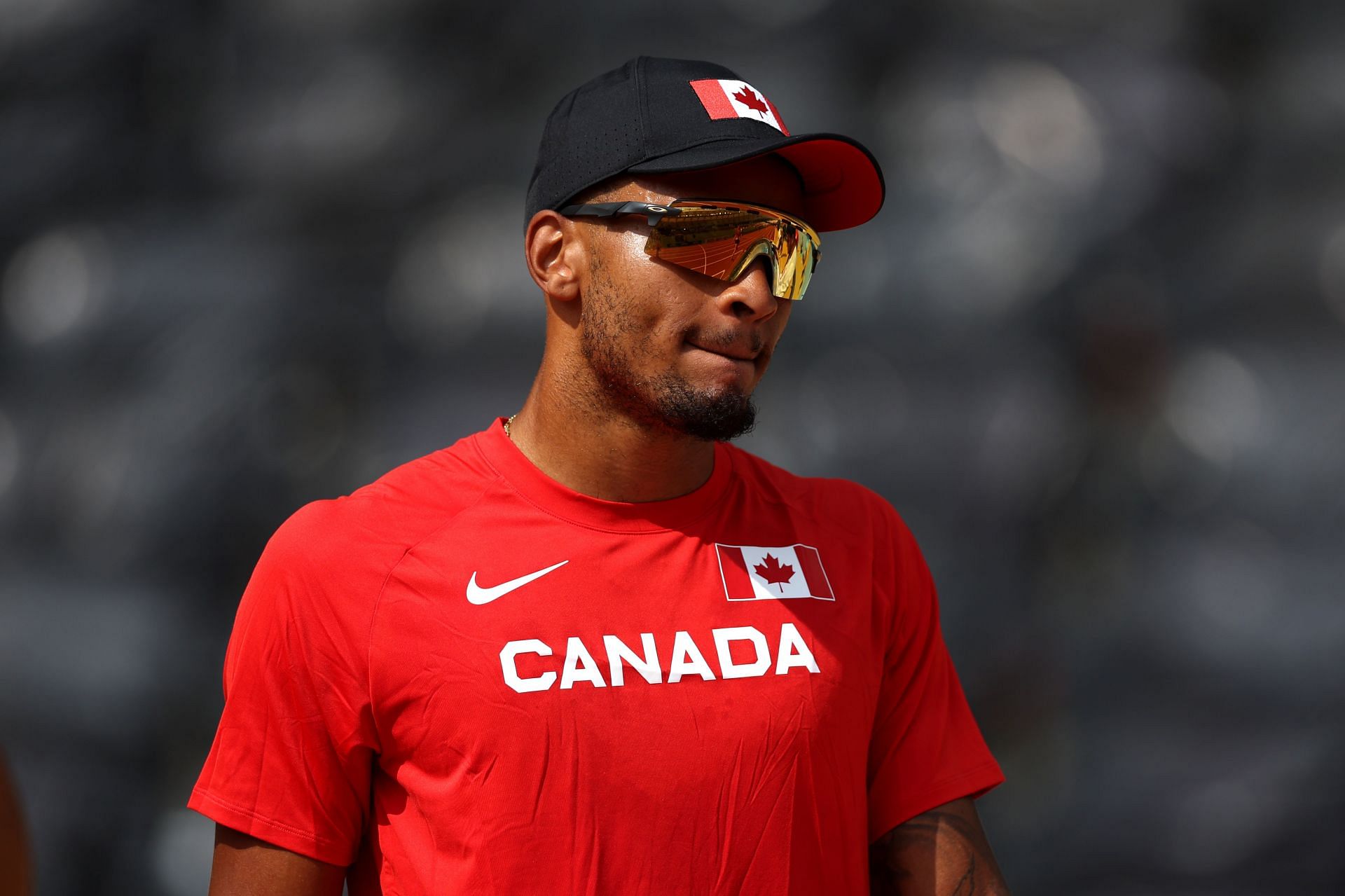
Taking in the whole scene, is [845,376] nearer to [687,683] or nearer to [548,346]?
[548,346]

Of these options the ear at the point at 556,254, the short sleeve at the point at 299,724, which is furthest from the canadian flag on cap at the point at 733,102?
the short sleeve at the point at 299,724

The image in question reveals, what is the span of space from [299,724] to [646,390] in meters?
0.66

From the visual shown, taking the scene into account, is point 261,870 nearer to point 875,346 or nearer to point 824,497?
point 824,497

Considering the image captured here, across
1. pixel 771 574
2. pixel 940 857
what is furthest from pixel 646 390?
pixel 940 857

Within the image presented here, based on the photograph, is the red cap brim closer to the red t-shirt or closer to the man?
the man

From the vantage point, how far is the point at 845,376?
302 centimetres

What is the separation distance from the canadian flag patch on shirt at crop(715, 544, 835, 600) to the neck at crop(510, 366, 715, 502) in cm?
13

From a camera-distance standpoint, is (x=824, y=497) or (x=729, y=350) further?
(x=824, y=497)

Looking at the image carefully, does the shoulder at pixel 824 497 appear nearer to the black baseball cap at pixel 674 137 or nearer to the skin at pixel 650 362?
the skin at pixel 650 362

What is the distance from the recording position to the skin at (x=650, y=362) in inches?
70.9

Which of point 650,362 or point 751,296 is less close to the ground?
point 751,296

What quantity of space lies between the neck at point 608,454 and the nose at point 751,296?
20 centimetres

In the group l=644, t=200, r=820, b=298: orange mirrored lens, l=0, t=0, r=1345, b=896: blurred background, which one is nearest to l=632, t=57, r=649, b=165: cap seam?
l=644, t=200, r=820, b=298: orange mirrored lens

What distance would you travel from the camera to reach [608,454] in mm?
1875
